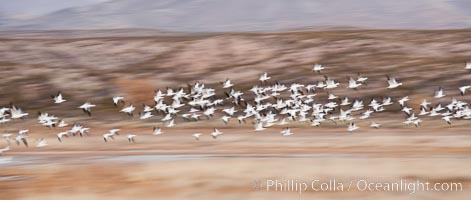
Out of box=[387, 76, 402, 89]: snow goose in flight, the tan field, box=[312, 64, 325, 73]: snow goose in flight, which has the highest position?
the tan field

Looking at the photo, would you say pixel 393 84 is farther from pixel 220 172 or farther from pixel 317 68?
pixel 220 172

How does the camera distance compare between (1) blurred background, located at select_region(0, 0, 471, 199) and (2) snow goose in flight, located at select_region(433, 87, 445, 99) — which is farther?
(2) snow goose in flight, located at select_region(433, 87, 445, 99)

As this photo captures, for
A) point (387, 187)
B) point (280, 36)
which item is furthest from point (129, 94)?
point (387, 187)

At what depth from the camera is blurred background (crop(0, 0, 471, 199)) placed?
118 ft

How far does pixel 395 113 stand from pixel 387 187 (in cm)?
5079

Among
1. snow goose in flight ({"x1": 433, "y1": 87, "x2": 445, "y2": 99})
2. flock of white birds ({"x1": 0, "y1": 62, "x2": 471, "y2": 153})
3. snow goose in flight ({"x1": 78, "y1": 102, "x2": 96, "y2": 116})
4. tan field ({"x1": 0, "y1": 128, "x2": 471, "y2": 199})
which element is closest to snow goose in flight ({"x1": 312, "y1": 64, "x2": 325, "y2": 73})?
flock of white birds ({"x1": 0, "y1": 62, "x2": 471, "y2": 153})

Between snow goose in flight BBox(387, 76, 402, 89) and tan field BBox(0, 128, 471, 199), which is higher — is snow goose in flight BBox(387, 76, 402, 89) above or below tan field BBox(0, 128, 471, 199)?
below

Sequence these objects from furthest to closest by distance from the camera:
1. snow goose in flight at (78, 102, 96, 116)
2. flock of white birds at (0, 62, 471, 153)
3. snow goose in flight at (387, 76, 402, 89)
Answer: snow goose in flight at (387, 76, 402, 89), snow goose in flight at (78, 102, 96, 116), flock of white birds at (0, 62, 471, 153)

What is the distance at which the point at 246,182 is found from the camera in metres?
35.3

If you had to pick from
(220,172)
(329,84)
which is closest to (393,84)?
(329,84)

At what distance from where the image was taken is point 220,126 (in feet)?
253

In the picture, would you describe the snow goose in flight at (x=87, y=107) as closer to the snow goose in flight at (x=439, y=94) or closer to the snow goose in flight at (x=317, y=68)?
the snow goose in flight at (x=317, y=68)

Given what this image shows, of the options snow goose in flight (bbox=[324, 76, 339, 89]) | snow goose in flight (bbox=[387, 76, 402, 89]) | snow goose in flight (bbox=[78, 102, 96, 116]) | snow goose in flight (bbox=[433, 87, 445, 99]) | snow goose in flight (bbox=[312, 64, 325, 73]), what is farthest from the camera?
snow goose in flight (bbox=[312, 64, 325, 73])

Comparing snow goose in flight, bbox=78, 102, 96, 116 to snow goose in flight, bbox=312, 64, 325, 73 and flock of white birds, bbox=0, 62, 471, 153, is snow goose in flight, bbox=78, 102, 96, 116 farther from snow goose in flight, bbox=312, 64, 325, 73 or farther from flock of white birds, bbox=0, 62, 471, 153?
snow goose in flight, bbox=312, 64, 325, 73
